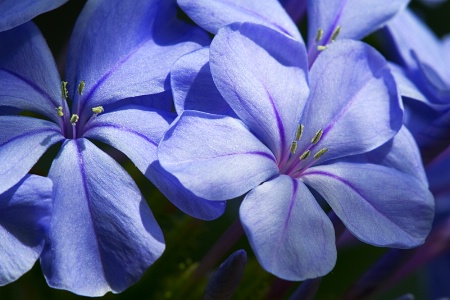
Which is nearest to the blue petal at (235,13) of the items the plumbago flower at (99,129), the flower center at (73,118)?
the plumbago flower at (99,129)

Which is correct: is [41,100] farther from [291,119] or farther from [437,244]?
[437,244]

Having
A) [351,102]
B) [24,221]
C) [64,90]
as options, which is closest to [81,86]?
[64,90]

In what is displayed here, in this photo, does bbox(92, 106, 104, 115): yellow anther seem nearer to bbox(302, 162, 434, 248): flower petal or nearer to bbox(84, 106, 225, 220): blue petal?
bbox(84, 106, 225, 220): blue petal

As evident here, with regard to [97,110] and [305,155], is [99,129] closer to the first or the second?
[97,110]

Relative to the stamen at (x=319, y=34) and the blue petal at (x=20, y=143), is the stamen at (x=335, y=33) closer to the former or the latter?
the stamen at (x=319, y=34)

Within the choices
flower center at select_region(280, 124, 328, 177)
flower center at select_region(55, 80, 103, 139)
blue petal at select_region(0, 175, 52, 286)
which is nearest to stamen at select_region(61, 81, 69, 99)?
flower center at select_region(55, 80, 103, 139)

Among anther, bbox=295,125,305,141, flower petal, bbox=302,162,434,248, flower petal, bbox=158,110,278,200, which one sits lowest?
flower petal, bbox=302,162,434,248
